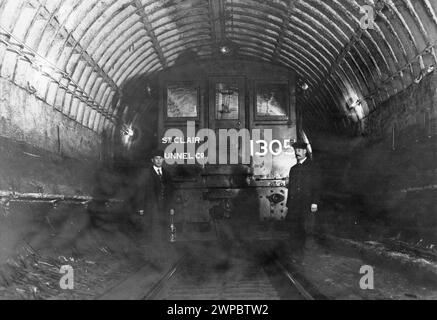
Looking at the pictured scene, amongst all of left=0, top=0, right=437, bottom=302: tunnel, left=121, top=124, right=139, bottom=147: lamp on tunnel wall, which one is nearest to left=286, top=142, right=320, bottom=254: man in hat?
left=0, top=0, right=437, bottom=302: tunnel

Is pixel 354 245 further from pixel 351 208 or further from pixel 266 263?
pixel 351 208

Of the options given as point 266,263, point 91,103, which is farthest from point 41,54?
point 266,263

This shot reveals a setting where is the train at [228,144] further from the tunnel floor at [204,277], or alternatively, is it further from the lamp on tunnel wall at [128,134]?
the lamp on tunnel wall at [128,134]

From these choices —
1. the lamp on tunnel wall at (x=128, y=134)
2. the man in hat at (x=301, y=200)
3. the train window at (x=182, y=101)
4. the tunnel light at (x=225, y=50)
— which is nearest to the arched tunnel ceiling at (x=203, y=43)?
the tunnel light at (x=225, y=50)

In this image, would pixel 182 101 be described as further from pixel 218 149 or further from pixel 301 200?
pixel 301 200

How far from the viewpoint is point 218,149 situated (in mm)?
11281

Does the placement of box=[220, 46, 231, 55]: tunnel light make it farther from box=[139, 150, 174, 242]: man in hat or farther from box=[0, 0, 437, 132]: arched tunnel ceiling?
box=[139, 150, 174, 242]: man in hat

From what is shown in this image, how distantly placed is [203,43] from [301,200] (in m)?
4.74

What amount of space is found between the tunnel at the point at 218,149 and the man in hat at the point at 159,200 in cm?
5

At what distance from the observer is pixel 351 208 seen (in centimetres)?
1162

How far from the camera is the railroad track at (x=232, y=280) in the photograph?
612 centimetres

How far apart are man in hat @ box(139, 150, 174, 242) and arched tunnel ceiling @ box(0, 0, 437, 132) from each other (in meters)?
2.25

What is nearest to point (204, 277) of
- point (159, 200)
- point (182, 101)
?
point (159, 200)

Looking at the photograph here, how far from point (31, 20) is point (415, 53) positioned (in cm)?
605
